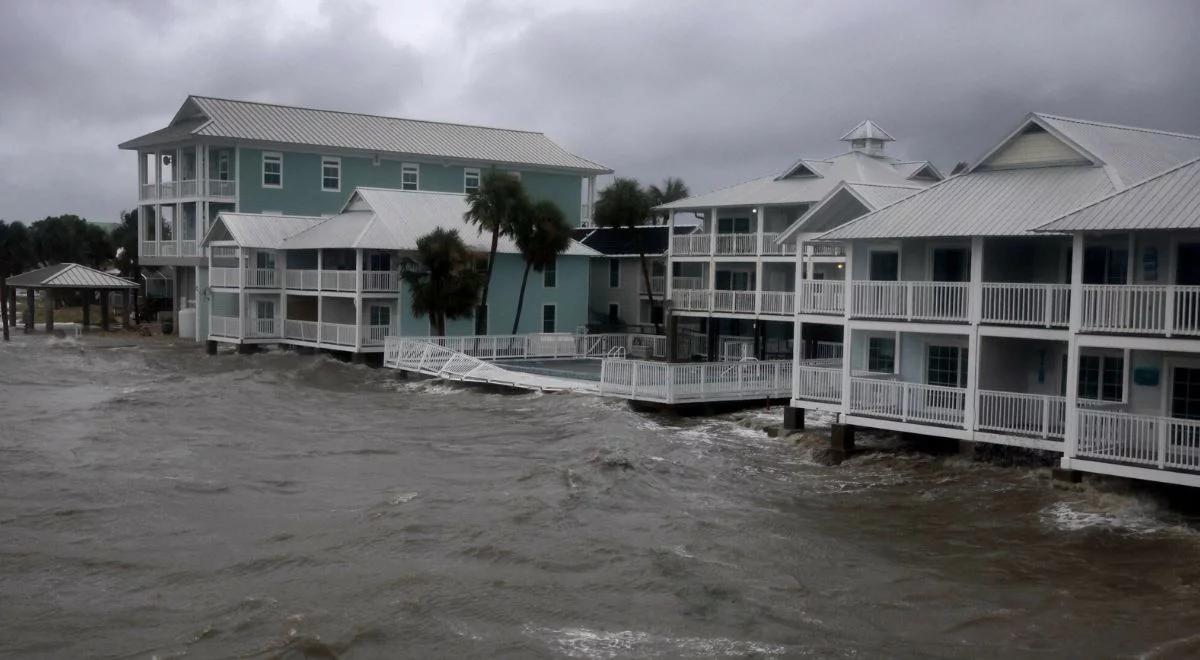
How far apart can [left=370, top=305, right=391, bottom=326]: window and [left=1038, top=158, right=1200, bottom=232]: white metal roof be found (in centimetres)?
3037

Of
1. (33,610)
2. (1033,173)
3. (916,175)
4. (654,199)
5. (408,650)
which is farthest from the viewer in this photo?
(654,199)

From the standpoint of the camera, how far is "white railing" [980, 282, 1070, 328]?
23422mm

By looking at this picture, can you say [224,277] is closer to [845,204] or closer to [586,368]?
[586,368]

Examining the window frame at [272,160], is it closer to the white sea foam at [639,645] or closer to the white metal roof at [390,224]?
the white metal roof at [390,224]

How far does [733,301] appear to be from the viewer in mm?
42406

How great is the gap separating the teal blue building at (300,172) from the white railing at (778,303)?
12748 mm

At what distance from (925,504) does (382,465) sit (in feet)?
37.2

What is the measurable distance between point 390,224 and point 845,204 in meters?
21.1

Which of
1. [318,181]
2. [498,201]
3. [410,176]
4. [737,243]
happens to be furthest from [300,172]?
[737,243]

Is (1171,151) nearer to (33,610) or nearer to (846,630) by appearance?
(846,630)

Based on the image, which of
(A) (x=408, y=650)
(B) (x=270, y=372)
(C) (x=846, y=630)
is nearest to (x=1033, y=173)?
(C) (x=846, y=630)

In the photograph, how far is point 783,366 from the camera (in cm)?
3522

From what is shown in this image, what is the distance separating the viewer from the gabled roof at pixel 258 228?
163 ft

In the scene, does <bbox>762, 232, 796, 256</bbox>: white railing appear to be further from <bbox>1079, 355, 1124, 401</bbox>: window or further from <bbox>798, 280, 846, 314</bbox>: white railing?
<bbox>1079, 355, 1124, 401</bbox>: window
